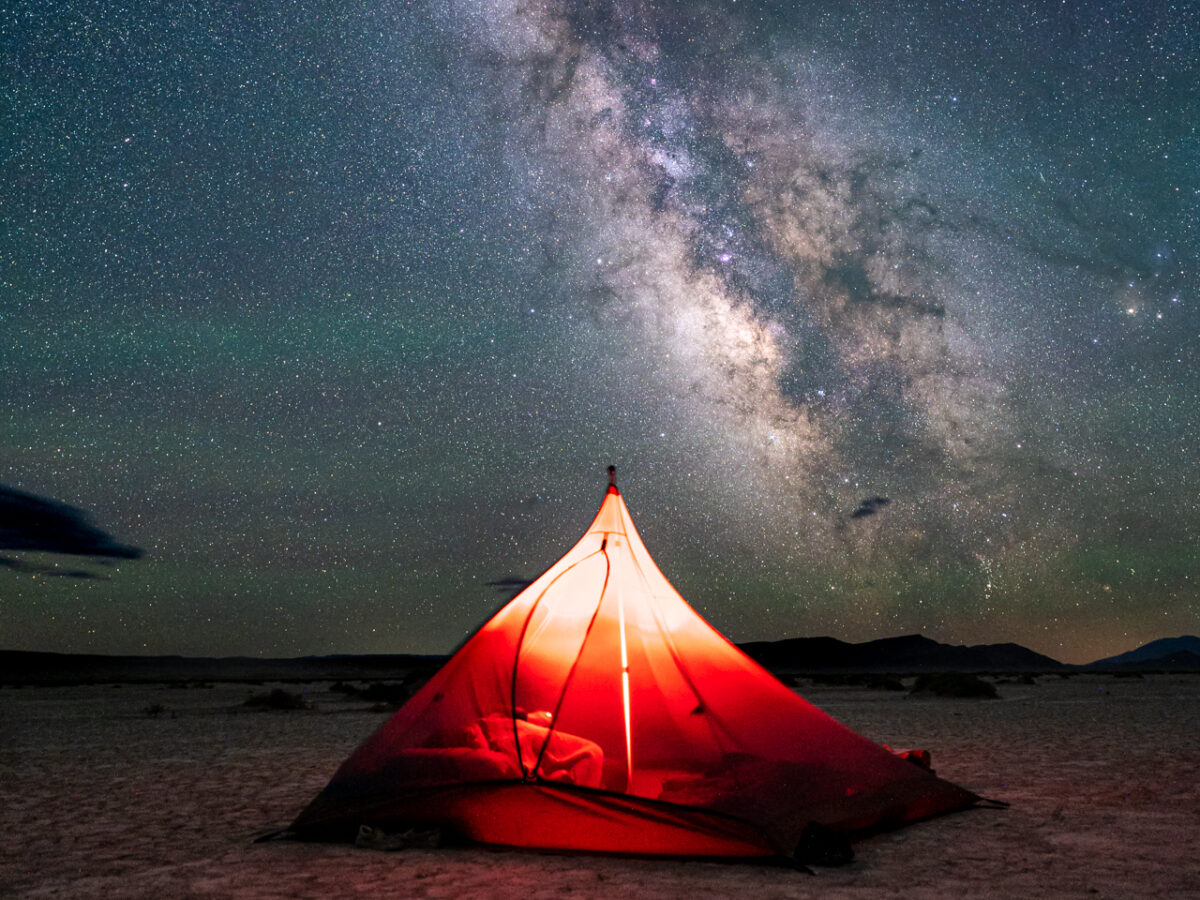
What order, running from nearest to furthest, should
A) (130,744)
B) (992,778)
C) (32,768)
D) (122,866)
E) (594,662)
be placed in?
(122,866) → (594,662) → (992,778) → (32,768) → (130,744)

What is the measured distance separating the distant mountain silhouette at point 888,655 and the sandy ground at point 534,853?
5564 inches

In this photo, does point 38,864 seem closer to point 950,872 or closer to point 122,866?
point 122,866

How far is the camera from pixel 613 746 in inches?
303

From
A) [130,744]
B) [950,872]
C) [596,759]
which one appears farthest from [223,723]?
[950,872]

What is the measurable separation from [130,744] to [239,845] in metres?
11.7

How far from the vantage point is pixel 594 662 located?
790 cm

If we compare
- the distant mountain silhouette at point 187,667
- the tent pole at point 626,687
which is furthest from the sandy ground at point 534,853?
the distant mountain silhouette at point 187,667

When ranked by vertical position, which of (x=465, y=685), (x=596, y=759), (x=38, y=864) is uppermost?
(x=465, y=685)

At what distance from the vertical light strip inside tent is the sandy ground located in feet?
3.04

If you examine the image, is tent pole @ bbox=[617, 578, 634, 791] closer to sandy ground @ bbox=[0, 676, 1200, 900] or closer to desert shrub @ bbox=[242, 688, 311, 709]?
sandy ground @ bbox=[0, 676, 1200, 900]

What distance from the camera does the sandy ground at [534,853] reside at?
5914mm

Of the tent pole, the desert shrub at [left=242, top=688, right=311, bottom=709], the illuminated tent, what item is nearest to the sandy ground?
the illuminated tent

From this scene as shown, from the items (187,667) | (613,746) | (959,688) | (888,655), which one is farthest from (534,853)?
(888,655)

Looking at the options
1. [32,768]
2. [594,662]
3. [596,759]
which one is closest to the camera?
[596,759]
